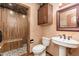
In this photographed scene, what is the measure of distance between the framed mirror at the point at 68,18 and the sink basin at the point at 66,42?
149 mm

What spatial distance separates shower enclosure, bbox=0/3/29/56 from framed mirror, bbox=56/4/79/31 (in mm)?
481

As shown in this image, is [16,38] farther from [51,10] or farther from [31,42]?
[51,10]

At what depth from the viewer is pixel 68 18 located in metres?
1.40

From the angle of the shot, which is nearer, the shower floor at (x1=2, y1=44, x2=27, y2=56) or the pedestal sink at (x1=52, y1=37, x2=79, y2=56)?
the pedestal sink at (x1=52, y1=37, x2=79, y2=56)

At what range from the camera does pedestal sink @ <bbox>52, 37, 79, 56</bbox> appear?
4.36ft

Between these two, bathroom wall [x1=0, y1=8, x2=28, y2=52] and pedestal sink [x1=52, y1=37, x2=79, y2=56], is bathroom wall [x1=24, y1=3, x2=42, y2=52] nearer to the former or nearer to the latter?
bathroom wall [x1=0, y1=8, x2=28, y2=52]

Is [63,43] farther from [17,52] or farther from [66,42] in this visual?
[17,52]

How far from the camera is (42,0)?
143 cm

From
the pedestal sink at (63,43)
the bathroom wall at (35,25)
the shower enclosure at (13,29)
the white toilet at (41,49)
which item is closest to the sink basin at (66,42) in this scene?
the pedestal sink at (63,43)

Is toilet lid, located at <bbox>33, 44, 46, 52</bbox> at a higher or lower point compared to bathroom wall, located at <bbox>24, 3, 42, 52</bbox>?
lower

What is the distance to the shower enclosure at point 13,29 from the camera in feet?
4.63

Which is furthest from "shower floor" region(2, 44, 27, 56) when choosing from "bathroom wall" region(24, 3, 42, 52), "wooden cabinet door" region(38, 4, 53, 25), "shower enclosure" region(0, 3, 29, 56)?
"wooden cabinet door" region(38, 4, 53, 25)

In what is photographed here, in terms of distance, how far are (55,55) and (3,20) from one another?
89 cm

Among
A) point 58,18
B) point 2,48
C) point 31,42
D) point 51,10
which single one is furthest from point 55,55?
point 2,48
